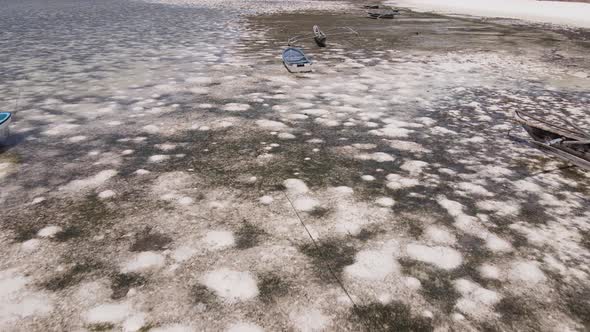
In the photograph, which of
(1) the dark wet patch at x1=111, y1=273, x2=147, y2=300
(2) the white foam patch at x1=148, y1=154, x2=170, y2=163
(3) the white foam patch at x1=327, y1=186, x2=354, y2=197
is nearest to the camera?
(1) the dark wet patch at x1=111, y1=273, x2=147, y2=300

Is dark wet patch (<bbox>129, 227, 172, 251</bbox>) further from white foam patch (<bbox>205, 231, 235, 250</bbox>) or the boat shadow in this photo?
the boat shadow

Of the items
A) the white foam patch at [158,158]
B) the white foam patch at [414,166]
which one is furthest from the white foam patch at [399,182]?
the white foam patch at [158,158]

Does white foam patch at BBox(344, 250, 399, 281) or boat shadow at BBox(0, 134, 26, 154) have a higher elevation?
white foam patch at BBox(344, 250, 399, 281)

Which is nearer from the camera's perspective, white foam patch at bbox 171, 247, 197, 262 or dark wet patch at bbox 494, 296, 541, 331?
dark wet patch at bbox 494, 296, 541, 331

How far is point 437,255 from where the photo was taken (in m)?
2.55

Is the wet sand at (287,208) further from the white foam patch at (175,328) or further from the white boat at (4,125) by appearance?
the white boat at (4,125)

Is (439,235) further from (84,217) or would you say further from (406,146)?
(84,217)

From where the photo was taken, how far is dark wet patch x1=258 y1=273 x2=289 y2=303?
2189 millimetres

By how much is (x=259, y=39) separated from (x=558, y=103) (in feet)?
29.5

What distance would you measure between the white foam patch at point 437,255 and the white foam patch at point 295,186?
42.3 inches

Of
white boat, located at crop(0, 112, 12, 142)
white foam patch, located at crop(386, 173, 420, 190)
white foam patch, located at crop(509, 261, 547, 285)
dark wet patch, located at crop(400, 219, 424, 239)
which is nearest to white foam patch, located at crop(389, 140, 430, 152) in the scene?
white foam patch, located at crop(386, 173, 420, 190)

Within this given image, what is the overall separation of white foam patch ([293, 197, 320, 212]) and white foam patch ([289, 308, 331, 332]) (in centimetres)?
108

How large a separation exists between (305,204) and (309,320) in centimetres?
123

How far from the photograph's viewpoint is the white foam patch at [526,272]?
7.72 ft
